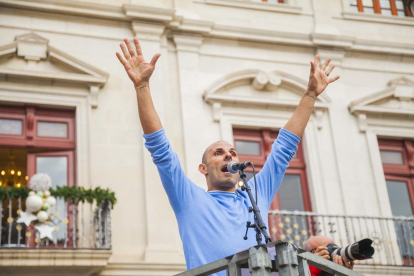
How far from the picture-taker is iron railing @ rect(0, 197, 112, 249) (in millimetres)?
10742

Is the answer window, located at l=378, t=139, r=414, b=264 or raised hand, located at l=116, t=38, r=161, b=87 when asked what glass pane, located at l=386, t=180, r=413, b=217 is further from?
raised hand, located at l=116, t=38, r=161, b=87

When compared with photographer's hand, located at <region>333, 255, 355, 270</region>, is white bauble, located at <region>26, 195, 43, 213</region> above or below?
above

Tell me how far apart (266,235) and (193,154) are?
850 cm

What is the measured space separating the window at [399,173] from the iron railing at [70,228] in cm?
554

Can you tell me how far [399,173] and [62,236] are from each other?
6.48 metres

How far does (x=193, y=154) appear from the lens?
40.7ft

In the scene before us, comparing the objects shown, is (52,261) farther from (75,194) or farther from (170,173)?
(170,173)

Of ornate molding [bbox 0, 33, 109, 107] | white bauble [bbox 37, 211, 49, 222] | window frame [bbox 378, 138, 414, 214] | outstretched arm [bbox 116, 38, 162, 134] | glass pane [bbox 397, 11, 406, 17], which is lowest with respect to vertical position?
outstretched arm [bbox 116, 38, 162, 134]

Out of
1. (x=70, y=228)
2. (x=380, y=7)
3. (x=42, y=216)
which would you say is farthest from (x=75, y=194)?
(x=380, y=7)

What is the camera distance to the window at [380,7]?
50.4ft

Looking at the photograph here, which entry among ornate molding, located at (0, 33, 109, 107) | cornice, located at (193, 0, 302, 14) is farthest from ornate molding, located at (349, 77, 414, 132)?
ornate molding, located at (0, 33, 109, 107)

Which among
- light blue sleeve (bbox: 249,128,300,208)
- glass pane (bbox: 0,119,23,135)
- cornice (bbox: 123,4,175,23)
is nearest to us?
light blue sleeve (bbox: 249,128,300,208)

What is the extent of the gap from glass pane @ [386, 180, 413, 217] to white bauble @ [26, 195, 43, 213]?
6.53 metres

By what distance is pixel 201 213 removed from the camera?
14.5 ft
